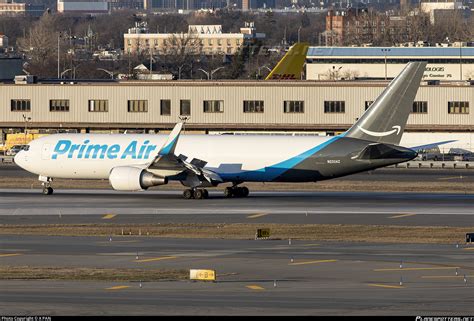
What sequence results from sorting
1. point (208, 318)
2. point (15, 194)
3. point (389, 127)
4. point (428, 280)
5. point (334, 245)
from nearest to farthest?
point (208, 318)
point (428, 280)
point (334, 245)
point (389, 127)
point (15, 194)

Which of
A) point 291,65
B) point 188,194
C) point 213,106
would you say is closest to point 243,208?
point 188,194

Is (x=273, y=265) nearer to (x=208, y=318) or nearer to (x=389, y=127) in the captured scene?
(x=208, y=318)

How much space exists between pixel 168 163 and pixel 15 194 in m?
10.2

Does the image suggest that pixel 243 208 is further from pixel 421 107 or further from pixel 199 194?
pixel 421 107

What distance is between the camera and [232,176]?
244 ft

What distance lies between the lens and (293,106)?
124 m

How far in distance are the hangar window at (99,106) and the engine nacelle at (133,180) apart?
53.1 meters

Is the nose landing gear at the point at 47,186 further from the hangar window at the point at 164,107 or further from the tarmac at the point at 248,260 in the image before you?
the hangar window at the point at 164,107

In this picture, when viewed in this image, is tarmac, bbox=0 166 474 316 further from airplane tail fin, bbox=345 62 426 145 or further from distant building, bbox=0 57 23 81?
distant building, bbox=0 57 23 81

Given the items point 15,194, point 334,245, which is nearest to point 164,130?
point 15,194

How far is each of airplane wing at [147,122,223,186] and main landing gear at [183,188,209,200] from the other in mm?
408

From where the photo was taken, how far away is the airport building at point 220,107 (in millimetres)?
121438

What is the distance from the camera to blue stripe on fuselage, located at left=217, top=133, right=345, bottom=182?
2881 inches

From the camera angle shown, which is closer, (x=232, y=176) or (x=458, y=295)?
(x=458, y=295)
